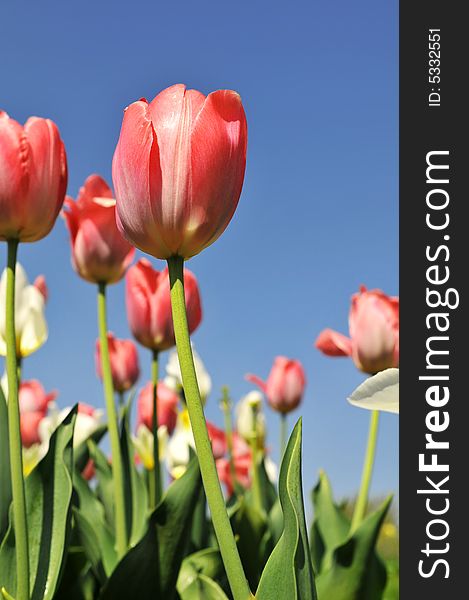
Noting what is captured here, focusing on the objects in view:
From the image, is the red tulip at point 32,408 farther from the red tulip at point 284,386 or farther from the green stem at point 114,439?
the green stem at point 114,439

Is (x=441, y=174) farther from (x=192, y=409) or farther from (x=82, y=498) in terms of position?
(x=82, y=498)

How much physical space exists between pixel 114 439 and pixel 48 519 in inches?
12.1

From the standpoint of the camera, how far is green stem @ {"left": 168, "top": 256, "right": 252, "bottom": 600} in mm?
742

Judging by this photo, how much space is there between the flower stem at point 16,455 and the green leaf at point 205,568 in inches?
19.7

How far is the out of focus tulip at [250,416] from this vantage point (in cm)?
312

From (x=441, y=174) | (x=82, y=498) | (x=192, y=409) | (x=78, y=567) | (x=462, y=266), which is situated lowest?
(x=78, y=567)

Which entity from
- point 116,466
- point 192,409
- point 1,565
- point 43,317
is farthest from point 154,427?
point 192,409

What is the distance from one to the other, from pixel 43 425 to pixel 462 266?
1807 millimetres

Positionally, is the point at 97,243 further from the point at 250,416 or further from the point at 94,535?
the point at 250,416

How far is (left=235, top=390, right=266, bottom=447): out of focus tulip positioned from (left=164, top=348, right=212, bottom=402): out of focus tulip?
0.20 meters

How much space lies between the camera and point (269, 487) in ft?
7.95

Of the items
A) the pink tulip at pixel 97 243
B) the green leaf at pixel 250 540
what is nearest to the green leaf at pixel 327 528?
the green leaf at pixel 250 540

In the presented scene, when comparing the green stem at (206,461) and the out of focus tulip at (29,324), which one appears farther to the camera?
the out of focus tulip at (29,324)

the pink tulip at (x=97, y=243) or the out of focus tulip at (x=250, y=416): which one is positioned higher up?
the pink tulip at (x=97, y=243)
